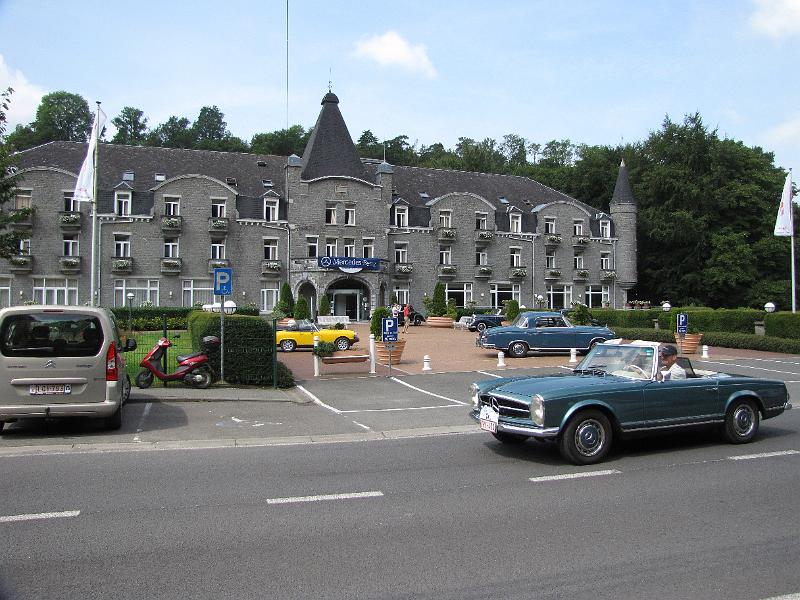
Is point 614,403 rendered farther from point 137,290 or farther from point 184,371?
point 137,290

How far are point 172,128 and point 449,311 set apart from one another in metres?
65.9

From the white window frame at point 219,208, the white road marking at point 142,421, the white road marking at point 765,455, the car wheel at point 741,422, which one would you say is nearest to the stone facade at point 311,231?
the white window frame at point 219,208

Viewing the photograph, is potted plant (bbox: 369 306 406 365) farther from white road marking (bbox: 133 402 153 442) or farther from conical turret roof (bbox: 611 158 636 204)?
conical turret roof (bbox: 611 158 636 204)

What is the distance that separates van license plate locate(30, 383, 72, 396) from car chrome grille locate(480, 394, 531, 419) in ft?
20.8

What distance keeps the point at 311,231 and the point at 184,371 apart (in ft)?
126

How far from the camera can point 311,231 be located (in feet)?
175

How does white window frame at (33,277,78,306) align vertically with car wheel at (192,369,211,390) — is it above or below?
above

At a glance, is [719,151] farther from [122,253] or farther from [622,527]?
[622,527]

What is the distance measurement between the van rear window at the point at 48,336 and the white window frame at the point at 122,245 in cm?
4068

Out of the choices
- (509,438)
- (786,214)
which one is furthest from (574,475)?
(786,214)

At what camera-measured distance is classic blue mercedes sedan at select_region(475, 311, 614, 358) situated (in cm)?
2592

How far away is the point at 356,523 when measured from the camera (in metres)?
6.32

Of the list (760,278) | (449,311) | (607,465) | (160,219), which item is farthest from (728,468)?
(760,278)

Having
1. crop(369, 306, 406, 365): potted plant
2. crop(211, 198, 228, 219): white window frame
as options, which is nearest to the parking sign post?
crop(369, 306, 406, 365): potted plant
